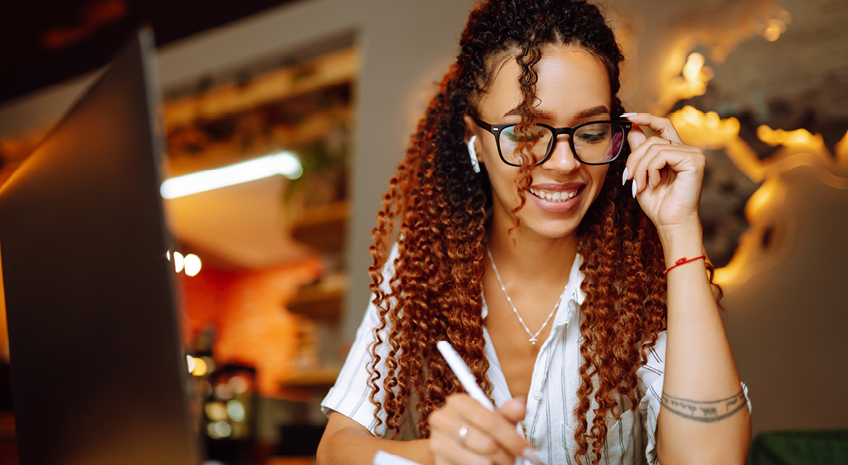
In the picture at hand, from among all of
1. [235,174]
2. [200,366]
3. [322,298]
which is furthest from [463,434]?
[235,174]

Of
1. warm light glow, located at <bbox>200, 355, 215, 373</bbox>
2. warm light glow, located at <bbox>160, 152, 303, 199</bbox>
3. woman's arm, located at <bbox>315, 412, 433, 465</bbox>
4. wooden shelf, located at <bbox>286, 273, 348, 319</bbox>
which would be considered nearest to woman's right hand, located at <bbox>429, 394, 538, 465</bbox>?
woman's arm, located at <bbox>315, 412, 433, 465</bbox>

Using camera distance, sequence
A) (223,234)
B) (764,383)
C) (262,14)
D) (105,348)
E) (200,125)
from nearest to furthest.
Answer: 1. (105,348)
2. (764,383)
3. (262,14)
4. (200,125)
5. (223,234)

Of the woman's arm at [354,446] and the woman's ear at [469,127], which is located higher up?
the woman's ear at [469,127]

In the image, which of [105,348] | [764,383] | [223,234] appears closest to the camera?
[105,348]

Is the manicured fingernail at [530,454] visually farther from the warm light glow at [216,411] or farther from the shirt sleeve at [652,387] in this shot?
the warm light glow at [216,411]

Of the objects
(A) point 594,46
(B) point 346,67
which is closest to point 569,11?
(A) point 594,46

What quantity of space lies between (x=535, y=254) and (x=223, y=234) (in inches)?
183

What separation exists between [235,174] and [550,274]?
3.36 m

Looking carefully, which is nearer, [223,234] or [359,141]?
[359,141]

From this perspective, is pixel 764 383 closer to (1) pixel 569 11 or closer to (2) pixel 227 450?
(1) pixel 569 11

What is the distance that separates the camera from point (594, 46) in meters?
1.01

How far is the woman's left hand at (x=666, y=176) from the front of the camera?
0.92 meters

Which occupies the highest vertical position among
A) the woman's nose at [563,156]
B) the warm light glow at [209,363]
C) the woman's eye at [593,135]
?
the woman's eye at [593,135]

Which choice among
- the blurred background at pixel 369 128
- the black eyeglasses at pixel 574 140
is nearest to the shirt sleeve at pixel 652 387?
the black eyeglasses at pixel 574 140
